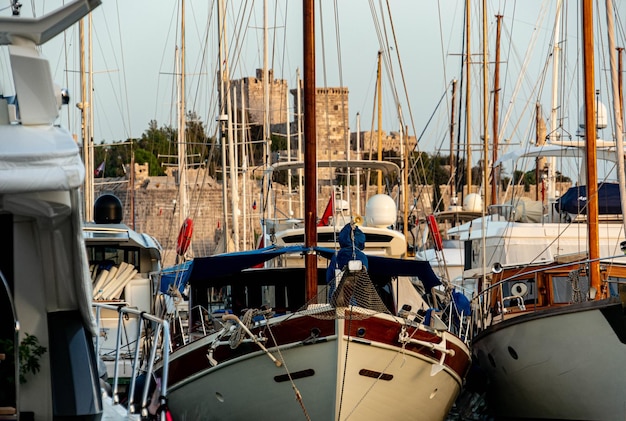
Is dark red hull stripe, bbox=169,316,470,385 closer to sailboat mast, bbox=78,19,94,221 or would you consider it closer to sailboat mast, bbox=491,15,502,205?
sailboat mast, bbox=78,19,94,221

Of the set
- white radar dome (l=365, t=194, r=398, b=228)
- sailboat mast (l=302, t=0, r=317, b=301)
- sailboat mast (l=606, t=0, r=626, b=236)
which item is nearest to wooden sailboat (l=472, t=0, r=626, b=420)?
sailboat mast (l=606, t=0, r=626, b=236)

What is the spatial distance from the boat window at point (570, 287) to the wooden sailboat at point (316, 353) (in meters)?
1.88

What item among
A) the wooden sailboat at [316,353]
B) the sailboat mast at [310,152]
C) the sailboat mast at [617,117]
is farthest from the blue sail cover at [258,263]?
the sailboat mast at [617,117]

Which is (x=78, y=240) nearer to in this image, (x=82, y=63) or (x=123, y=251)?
(x=123, y=251)

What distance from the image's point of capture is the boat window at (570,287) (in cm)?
1498

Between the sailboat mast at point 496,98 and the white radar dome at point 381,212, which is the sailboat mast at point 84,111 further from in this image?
the white radar dome at point 381,212

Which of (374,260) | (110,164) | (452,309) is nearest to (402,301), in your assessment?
(452,309)

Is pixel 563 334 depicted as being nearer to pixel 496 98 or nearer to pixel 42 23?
pixel 42 23

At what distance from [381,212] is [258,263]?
502cm

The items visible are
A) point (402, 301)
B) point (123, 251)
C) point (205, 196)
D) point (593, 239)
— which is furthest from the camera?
point (205, 196)

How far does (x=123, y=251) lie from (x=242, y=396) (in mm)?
5988

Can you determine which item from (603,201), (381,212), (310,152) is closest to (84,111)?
(381,212)

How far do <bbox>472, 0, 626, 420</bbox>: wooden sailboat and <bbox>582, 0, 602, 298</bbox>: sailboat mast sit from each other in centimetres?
1

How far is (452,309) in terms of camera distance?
1523 cm
